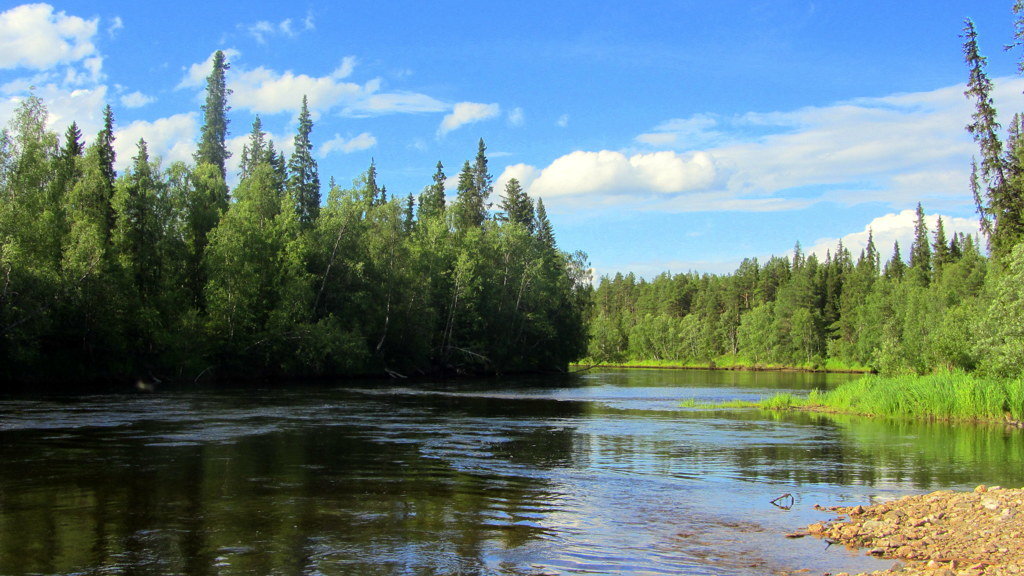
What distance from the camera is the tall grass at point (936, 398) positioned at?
32844 mm

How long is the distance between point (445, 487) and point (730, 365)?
123 metres

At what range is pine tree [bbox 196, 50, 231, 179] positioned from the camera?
315ft

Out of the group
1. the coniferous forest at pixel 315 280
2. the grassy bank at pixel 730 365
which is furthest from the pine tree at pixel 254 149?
the grassy bank at pixel 730 365

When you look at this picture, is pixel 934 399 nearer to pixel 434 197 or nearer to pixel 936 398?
pixel 936 398

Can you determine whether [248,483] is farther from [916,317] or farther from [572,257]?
[916,317]

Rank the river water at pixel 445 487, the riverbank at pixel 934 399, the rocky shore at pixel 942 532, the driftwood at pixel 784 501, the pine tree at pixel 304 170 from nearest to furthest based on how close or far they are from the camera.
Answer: the rocky shore at pixel 942 532
the river water at pixel 445 487
the driftwood at pixel 784 501
the riverbank at pixel 934 399
the pine tree at pixel 304 170

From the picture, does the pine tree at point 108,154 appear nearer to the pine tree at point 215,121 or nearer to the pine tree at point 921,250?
the pine tree at point 215,121

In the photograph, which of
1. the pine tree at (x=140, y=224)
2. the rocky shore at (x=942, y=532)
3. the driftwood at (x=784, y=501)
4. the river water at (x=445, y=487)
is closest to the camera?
the rocky shore at (x=942, y=532)

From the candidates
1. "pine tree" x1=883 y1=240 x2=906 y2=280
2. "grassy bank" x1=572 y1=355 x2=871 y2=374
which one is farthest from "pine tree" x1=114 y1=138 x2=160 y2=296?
"pine tree" x1=883 y1=240 x2=906 y2=280

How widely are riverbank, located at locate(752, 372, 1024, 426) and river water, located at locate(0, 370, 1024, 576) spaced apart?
223 centimetres

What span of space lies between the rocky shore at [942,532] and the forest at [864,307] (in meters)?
19.5

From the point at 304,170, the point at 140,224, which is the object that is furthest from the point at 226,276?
the point at 304,170

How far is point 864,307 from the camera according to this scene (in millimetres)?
119688

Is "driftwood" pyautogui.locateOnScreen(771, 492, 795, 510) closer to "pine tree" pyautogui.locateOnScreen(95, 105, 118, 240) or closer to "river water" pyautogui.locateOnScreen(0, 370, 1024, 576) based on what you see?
"river water" pyautogui.locateOnScreen(0, 370, 1024, 576)
